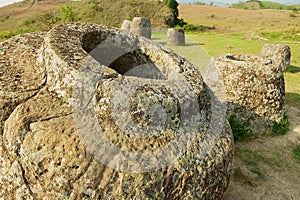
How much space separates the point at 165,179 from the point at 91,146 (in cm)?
86

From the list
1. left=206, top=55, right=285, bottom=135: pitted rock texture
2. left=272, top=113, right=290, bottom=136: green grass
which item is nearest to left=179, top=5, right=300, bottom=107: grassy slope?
left=272, top=113, right=290, bottom=136: green grass

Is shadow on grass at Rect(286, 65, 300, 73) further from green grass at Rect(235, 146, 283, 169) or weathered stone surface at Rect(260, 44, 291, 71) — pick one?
green grass at Rect(235, 146, 283, 169)

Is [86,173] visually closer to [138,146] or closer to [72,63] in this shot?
[138,146]

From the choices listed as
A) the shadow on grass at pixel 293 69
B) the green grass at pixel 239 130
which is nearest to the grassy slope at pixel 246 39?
the shadow on grass at pixel 293 69

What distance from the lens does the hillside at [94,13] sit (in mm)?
42250

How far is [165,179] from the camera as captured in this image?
10.3 ft

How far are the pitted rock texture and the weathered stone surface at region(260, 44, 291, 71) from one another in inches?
316

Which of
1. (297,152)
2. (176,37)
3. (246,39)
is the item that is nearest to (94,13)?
(246,39)

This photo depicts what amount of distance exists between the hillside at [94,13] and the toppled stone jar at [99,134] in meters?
39.3

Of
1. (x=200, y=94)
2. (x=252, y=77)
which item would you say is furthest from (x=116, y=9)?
(x=200, y=94)

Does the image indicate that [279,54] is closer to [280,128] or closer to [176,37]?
[280,128]

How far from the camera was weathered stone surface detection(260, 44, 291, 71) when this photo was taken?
590 inches

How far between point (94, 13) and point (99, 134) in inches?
1808

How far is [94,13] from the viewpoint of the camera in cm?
4609
